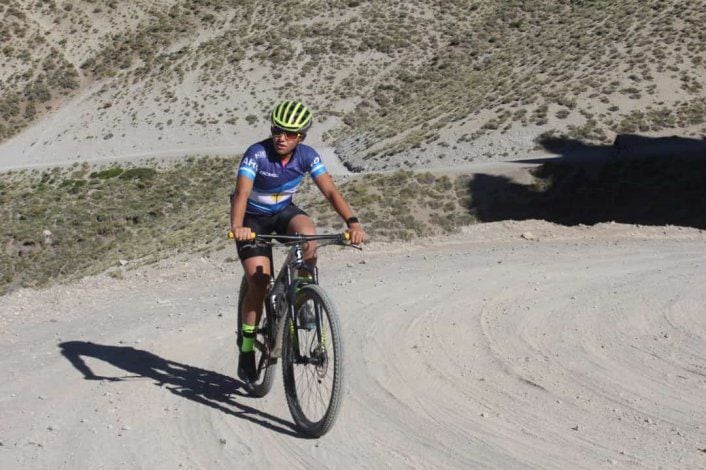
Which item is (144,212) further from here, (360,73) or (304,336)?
(304,336)

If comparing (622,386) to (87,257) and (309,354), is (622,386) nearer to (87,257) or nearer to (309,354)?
(309,354)

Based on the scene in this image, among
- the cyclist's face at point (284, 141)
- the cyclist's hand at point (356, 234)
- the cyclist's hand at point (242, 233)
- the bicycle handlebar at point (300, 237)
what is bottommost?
the cyclist's hand at point (356, 234)

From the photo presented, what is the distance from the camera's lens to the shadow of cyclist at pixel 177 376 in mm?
7035

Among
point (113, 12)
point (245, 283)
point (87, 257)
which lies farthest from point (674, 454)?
point (113, 12)

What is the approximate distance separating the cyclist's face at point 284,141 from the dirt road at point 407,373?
2.04 meters

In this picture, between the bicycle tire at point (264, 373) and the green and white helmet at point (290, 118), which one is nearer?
the green and white helmet at point (290, 118)

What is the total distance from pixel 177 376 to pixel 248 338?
1353 millimetres

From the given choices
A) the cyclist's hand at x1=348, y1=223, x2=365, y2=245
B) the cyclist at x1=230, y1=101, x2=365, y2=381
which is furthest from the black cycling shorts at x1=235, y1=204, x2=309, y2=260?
the cyclist's hand at x1=348, y1=223, x2=365, y2=245

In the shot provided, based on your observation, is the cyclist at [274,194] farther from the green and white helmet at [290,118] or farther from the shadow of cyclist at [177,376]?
the shadow of cyclist at [177,376]

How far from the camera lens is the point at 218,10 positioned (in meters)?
79.8

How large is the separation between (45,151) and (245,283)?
6437 cm

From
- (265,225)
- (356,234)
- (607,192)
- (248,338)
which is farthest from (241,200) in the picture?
(607,192)

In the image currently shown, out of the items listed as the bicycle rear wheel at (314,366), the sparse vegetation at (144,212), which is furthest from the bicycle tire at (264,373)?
the sparse vegetation at (144,212)

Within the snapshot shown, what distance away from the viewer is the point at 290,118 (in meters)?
6.60
